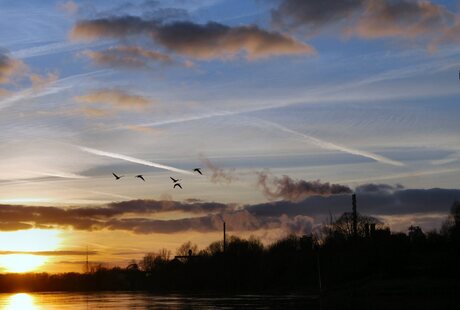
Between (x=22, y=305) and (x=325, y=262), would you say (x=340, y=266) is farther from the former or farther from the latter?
(x=22, y=305)

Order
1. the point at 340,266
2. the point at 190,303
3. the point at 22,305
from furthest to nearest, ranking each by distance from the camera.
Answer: the point at 340,266
the point at 22,305
the point at 190,303

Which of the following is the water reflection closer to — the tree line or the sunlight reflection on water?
the sunlight reflection on water

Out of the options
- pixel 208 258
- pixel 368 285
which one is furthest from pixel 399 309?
pixel 208 258

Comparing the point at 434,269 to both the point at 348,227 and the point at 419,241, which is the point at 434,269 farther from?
the point at 348,227

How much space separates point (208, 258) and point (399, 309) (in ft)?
372

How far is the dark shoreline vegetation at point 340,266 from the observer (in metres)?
86.1

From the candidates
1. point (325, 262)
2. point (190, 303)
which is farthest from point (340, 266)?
point (190, 303)

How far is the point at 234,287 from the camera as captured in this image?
143875 millimetres

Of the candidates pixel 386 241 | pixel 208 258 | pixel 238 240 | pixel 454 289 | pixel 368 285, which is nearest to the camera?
pixel 454 289

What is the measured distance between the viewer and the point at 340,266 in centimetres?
11062

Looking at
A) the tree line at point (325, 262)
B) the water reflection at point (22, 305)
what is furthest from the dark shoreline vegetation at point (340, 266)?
the water reflection at point (22, 305)

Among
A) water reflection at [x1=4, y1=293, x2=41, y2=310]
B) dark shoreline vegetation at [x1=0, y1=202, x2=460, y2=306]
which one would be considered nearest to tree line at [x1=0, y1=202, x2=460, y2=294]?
dark shoreline vegetation at [x1=0, y1=202, x2=460, y2=306]

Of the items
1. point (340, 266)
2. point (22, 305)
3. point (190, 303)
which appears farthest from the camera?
point (340, 266)

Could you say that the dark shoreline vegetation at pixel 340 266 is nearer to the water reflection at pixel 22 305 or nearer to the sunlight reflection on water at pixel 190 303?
the sunlight reflection on water at pixel 190 303
